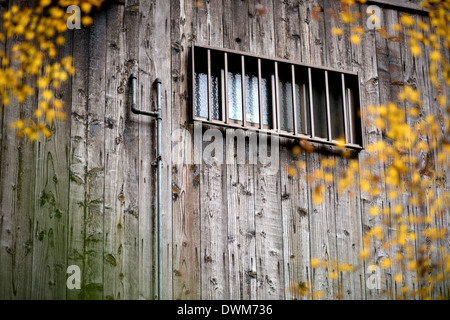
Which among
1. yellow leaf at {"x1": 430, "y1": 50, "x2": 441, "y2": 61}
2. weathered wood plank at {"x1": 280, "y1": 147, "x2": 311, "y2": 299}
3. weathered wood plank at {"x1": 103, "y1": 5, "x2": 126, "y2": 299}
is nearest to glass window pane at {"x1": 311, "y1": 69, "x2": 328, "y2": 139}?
weathered wood plank at {"x1": 280, "y1": 147, "x2": 311, "y2": 299}

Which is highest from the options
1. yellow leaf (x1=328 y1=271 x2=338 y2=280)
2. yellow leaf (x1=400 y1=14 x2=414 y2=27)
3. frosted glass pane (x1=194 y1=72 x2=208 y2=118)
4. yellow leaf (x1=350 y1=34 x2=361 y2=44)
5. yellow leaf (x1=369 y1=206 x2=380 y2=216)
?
yellow leaf (x1=400 y1=14 x2=414 y2=27)

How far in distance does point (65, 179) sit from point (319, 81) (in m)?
2.74

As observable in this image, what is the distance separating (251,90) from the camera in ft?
20.5

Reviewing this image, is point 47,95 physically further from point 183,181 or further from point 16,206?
point 183,181

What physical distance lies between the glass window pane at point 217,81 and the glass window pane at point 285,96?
0.63 m

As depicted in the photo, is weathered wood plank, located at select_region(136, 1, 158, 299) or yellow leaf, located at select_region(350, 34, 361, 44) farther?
yellow leaf, located at select_region(350, 34, 361, 44)

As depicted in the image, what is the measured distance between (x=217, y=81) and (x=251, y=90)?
1.16 ft

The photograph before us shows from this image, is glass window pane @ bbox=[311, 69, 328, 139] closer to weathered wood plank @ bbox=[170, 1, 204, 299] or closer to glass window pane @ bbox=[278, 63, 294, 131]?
glass window pane @ bbox=[278, 63, 294, 131]

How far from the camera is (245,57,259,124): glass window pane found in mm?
6178

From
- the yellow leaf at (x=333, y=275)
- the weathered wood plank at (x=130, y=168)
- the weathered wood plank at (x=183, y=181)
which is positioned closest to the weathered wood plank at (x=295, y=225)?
the yellow leaf at (x=333, y=275)

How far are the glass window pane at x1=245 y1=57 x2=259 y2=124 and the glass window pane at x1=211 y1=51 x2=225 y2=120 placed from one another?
28cm

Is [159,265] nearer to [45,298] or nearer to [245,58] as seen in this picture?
[45,298]
